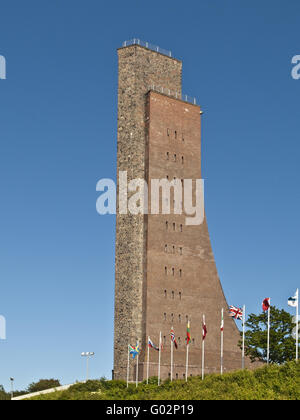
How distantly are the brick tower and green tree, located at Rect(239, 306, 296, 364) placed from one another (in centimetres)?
597

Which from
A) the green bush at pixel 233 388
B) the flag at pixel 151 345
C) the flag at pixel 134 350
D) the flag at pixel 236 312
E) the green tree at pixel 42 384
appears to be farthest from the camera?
the green tree at pixel 42 384

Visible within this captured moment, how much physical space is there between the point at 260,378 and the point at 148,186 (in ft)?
128

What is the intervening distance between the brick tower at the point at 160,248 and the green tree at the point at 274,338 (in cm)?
597

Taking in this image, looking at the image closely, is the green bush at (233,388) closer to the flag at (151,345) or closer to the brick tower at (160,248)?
the flag at (151,345)

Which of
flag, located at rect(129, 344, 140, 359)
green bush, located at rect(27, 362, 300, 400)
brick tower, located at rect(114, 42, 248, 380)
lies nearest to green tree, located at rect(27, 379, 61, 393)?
brick tower, located at rect(114, 42, 248, 380)

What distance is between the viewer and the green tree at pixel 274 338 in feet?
310

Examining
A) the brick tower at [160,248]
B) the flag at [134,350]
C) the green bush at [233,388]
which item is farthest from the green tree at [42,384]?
the green bush at [233,388]

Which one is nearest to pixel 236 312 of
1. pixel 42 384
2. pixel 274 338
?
pixel 274 338

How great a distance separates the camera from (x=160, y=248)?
4011 inches

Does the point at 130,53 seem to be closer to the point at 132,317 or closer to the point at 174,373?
the point at 132,317

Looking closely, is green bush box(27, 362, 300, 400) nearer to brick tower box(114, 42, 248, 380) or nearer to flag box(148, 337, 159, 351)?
flag box(148, 337, 159, 351)

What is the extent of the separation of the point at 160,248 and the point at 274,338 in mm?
17636

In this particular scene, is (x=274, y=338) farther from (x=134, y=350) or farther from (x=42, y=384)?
(x=42, y=384)
